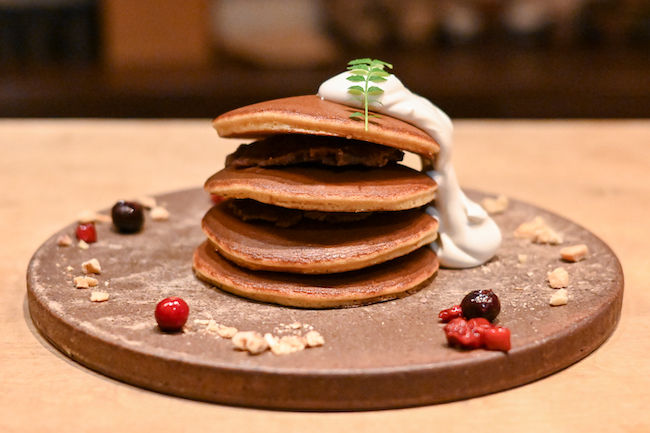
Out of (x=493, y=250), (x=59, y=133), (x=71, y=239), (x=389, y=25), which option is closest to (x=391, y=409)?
(x=493, y=250)

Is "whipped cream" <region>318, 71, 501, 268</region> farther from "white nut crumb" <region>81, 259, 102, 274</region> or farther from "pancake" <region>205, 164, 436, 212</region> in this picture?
"white nut crumb" <region>81, 259, 102, 274</region>

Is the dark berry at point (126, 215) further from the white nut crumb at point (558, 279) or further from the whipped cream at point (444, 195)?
the white nut crumb at point (558, 279)

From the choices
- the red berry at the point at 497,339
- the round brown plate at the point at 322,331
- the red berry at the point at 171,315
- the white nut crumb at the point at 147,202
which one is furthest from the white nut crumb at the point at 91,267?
the red berry at the point at 497,339

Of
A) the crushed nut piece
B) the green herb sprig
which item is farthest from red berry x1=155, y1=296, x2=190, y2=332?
the crushed nut piece

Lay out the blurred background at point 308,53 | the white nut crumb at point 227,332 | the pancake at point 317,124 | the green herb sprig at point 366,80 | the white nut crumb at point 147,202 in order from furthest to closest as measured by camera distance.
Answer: the blurred background at point 308,53, the white nut crumb at point 147,202, the green herb sprig at point 366,80, the pancake at point 317,124, the white nut crumb at point 227,332

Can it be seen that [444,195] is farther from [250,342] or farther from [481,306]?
[250,342]

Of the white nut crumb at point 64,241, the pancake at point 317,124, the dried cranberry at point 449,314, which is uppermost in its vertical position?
the pancake at point 317,124

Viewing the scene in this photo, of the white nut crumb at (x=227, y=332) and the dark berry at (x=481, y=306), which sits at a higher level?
→ the dark berry at (x=481, y=306)

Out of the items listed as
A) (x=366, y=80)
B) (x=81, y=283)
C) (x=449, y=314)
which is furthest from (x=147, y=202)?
(x=449, y=314)
